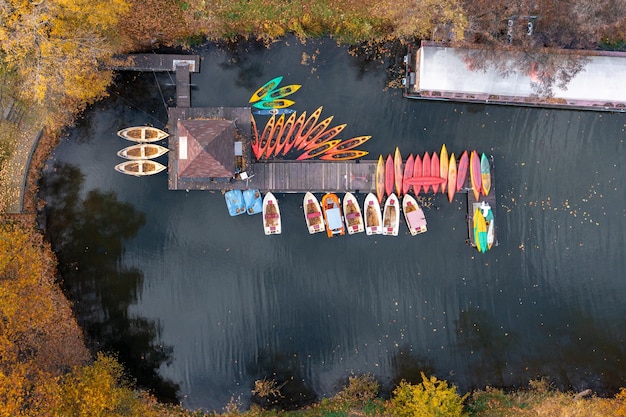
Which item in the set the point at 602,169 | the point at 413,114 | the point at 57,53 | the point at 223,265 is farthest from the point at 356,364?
the point at 57,53

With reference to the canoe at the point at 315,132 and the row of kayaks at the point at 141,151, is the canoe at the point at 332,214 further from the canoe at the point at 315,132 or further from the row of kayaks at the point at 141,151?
the row of kayaks at the point at 141,151

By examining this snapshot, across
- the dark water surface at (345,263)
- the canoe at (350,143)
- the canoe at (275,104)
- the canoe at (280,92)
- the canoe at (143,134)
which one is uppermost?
the canoe at (280,92)

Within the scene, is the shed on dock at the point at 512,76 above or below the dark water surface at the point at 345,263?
above

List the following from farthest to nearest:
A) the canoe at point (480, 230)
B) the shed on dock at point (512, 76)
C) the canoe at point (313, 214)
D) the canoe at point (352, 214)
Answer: the canoe at point (352, 214) < the canoe at point (313, 214) < the canoe at point (480, 230) < the shed on dock at point (512, 76)

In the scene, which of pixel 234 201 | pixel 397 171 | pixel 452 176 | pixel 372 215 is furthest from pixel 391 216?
pixel 234 201

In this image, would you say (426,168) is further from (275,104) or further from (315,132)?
(275,104)

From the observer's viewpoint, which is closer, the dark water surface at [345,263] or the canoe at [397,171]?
the canoe at [397,171]

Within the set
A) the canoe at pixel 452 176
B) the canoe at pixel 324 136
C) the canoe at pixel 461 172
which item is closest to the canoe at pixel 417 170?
the canoe at pixel 452 176

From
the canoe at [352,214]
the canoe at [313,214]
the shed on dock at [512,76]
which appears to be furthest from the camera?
the canoe at [352,214]
